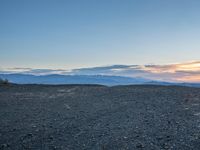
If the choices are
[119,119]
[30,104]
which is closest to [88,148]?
[119,119]

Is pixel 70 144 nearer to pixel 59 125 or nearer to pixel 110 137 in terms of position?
pixel 110 137

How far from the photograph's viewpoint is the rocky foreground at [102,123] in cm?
1242

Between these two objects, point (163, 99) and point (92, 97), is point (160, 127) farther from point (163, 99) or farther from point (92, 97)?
point (92, 97)

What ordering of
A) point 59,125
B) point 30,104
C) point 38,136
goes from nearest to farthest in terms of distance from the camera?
point 38,136, point 59,125, point 30,104

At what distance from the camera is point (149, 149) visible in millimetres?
11508

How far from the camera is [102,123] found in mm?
15898

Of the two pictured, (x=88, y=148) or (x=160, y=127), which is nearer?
(x=88, y=148)

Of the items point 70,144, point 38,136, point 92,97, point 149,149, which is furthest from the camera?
point 92,97

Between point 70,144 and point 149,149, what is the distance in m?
2.87

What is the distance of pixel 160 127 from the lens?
1452cm

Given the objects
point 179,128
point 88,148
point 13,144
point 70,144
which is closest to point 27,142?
point 13,144

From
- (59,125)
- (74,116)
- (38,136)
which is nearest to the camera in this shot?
(38,136)

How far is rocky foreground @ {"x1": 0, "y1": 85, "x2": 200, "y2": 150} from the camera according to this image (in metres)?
12.4

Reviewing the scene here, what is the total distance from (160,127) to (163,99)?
950 cm
